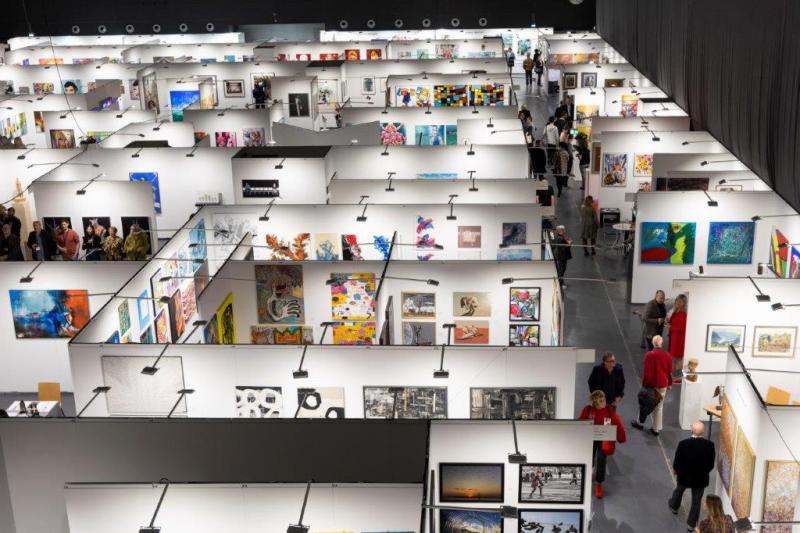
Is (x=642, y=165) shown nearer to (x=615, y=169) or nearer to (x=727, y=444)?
(x=615, y=169)

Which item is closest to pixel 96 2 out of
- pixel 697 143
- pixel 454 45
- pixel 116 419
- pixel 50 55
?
pixel 50 55

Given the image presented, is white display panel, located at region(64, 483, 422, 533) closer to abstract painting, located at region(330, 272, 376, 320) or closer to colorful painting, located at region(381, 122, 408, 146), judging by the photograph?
abstract painting, located at region(330, 272, 376, 320)

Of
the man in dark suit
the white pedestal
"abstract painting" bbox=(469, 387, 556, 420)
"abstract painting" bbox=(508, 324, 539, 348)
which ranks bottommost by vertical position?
→ the white pedestal

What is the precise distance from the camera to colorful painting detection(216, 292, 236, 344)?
12328 millimetres

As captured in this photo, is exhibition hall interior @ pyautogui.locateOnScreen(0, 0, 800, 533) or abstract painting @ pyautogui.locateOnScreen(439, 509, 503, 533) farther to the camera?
abstract painting @ pyautogui.locateOnScreen(439, 509, 503, 533)

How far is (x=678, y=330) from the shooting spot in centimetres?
1392

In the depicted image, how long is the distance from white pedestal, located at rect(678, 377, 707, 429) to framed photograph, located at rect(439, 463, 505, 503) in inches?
186

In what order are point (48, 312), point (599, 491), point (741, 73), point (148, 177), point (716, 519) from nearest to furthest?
1. point (716, 519)
2. point (599, 491)
3. point (48, 312)
4. point (741, 73)
5. point (148, 177)

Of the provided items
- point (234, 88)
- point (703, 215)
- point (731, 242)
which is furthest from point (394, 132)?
point (234, 88)

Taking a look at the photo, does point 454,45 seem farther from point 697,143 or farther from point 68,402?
point 68,402

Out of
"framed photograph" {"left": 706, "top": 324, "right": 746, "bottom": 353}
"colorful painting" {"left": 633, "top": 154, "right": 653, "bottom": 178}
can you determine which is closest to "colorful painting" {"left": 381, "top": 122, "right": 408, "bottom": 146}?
"colorful painting" {"left": 633, "top": 154, "right": 653, "bottom": 178}

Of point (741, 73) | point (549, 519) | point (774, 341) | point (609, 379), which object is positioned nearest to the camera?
point (549, 519)

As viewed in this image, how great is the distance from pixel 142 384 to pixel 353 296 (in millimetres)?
3299

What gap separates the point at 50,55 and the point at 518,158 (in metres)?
25.4
